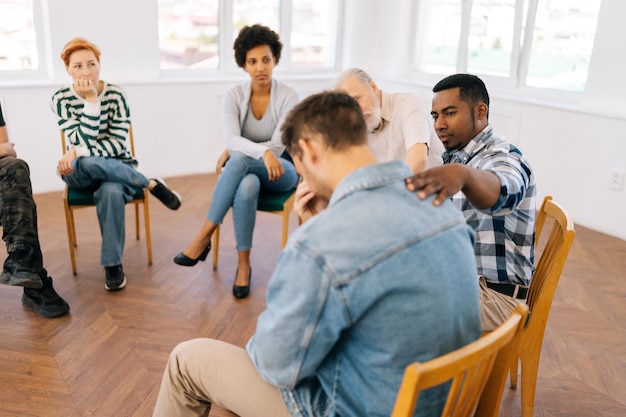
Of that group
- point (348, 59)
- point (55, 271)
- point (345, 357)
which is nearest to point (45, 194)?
point (55, 271)

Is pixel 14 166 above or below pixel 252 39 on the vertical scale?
below

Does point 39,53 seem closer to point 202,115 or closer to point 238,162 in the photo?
point 202,115

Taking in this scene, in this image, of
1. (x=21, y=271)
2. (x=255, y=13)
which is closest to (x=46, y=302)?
(x=21, y=271)

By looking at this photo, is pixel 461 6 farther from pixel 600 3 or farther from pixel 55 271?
pixel 55 271

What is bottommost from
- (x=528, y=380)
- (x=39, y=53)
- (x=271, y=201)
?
(x=528, y=380)

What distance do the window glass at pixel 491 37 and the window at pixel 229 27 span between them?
1401 millimetres

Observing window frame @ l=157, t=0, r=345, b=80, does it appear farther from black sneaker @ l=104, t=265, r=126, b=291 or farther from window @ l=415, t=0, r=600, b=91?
black sneaker @ l=104, t=265, r=126, b=291

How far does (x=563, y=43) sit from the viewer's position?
4.70m

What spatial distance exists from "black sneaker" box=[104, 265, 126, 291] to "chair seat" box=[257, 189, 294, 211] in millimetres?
783

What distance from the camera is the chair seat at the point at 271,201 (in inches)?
125

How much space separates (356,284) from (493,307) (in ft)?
2.97

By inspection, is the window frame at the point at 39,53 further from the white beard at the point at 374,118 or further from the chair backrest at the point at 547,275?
the chair backrest at the point at 547,275

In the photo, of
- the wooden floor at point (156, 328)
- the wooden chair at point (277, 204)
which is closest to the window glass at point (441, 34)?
the wooden floor at point (156, 328)

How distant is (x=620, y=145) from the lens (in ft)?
13.7
